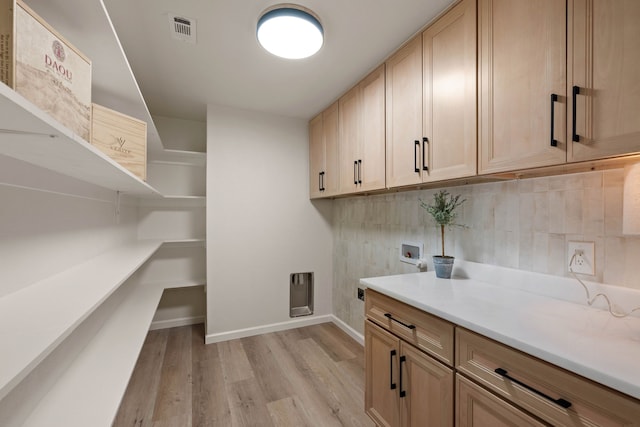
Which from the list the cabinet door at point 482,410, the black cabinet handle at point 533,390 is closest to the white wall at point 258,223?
the cabinet door at point 482,410

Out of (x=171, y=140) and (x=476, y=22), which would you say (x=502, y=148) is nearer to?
(x=476, y=22)

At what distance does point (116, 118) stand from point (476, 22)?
1.81m

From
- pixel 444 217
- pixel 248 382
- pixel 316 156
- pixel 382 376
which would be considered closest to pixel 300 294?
pixel 248 382

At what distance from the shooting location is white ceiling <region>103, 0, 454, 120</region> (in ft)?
4.93

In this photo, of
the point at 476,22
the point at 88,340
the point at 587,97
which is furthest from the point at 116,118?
the point at 587,97

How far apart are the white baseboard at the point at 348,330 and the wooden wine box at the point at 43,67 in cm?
261

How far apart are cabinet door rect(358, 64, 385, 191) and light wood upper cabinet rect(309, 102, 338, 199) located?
0.47 meters

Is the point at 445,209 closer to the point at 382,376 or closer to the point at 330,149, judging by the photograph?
the point at 382,376

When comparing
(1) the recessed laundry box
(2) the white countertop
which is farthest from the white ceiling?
(1) the recessed laundry box

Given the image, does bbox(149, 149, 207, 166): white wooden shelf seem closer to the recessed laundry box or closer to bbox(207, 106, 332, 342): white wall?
bbox(207, 106, 332, 342): white wall

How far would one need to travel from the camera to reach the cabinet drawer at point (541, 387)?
0.69 meters

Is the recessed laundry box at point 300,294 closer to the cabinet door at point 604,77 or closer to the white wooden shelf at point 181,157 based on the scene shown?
the white wooden shelf at point 181,157

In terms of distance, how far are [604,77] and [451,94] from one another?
0.60 m

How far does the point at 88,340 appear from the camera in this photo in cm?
150
